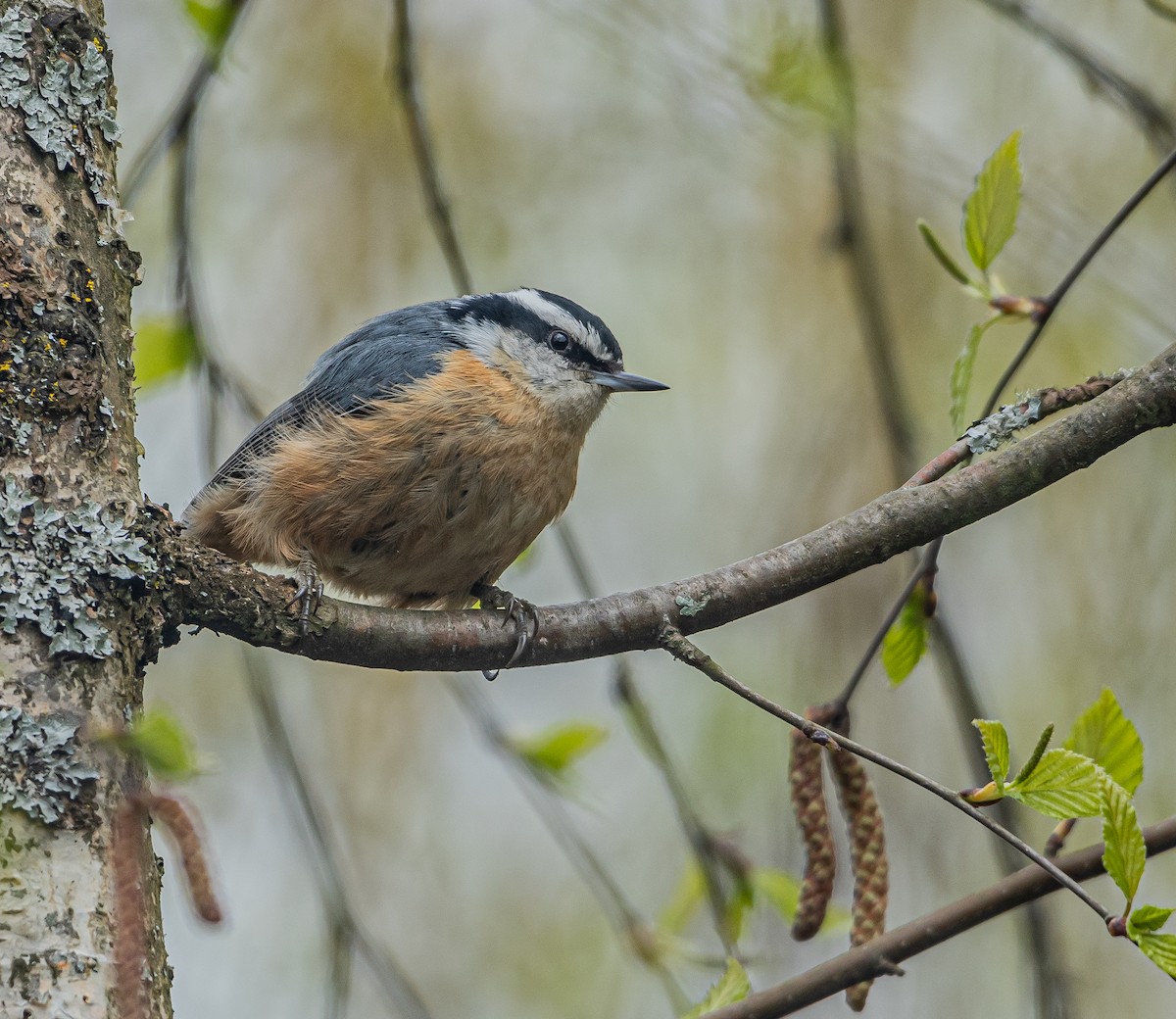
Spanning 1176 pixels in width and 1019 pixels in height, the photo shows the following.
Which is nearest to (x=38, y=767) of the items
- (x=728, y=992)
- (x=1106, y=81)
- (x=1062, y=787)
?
(x=728, y=992)

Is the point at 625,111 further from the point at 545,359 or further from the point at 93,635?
the point at 93,635

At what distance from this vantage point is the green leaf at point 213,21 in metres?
2.59

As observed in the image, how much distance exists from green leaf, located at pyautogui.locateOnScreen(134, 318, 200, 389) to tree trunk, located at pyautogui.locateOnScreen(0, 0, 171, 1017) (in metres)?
1.09

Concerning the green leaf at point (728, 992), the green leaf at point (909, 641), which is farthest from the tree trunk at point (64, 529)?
the green leaf at point (909, 641)

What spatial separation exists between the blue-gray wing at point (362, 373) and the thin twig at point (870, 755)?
135 centimetres

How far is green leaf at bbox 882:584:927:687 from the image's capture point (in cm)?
211

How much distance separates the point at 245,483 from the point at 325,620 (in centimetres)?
115

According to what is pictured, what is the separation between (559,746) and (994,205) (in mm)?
1501

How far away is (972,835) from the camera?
14.7ft

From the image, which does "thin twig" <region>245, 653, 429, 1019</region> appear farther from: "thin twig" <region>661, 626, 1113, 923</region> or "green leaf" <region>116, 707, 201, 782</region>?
"green leaf" <region>116, 707, 201, 782</region>

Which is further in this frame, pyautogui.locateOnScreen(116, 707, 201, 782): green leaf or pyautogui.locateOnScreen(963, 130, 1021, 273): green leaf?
pyautogui.locateOnScreen(963, 130, 1021, 273): green leaf

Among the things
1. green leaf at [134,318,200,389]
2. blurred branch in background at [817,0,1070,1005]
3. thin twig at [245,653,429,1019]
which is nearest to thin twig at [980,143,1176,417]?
blurred branch in background at [817,0,1070,1005]

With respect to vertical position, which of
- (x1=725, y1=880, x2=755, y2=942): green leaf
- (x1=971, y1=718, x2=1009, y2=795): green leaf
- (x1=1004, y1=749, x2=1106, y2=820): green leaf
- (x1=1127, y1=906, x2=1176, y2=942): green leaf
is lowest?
(x1=1127, y1=906, x2=1176, y2=942): green leaf

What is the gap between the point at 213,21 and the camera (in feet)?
8.54
